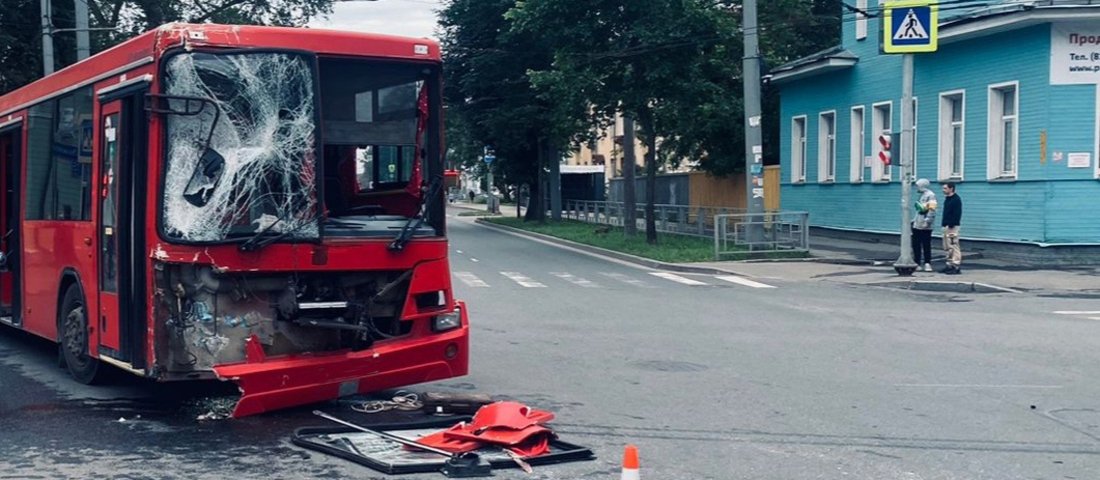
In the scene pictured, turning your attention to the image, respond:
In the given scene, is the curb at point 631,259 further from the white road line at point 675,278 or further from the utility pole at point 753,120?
the utility pole at point 753,120

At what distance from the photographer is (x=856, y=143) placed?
34625 mm

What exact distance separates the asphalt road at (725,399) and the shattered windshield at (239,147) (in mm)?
1451

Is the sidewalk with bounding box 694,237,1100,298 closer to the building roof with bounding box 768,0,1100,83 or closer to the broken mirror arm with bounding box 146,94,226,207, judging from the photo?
the building roof with bounding box 768,0,1100,83

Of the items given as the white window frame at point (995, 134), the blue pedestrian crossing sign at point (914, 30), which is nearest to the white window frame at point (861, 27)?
the white window frame at point (995, 134)

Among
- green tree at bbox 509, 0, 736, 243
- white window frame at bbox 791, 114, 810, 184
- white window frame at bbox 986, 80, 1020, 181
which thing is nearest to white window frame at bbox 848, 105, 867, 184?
white window frame at bbox 791, 114, 810, 184

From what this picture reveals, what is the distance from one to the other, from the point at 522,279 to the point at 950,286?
24.7 ft

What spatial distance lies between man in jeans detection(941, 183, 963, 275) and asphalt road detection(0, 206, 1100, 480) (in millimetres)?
4926

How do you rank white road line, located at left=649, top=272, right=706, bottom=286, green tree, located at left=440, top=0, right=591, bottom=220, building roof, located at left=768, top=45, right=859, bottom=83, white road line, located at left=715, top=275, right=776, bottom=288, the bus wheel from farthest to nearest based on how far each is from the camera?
green tree, located at left=440, top=0, right=591, bottom=220 < building roof, located at left=768, top=45, right=859, bottom=83 < white road line, located at left=649, top=272, right=706, bottom=286 < white road line, located at left=715, top=275, right=776, bottom=288 < the bus wheel

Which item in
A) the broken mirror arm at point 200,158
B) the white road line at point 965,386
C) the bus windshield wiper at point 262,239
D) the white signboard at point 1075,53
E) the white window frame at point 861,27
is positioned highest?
the white window frame at point 861,27

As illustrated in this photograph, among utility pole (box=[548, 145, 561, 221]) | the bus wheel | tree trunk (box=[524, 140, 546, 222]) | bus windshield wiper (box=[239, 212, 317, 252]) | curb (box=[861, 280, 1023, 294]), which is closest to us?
bus windshield wiper (box=[239, 212, 317, 252])

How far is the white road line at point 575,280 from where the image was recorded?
74.3 ft

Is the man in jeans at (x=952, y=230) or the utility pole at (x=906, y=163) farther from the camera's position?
the utility pole at (x=906, y=163)

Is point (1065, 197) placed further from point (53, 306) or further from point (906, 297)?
point (53, 306)

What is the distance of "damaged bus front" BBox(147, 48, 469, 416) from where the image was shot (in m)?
8.83
